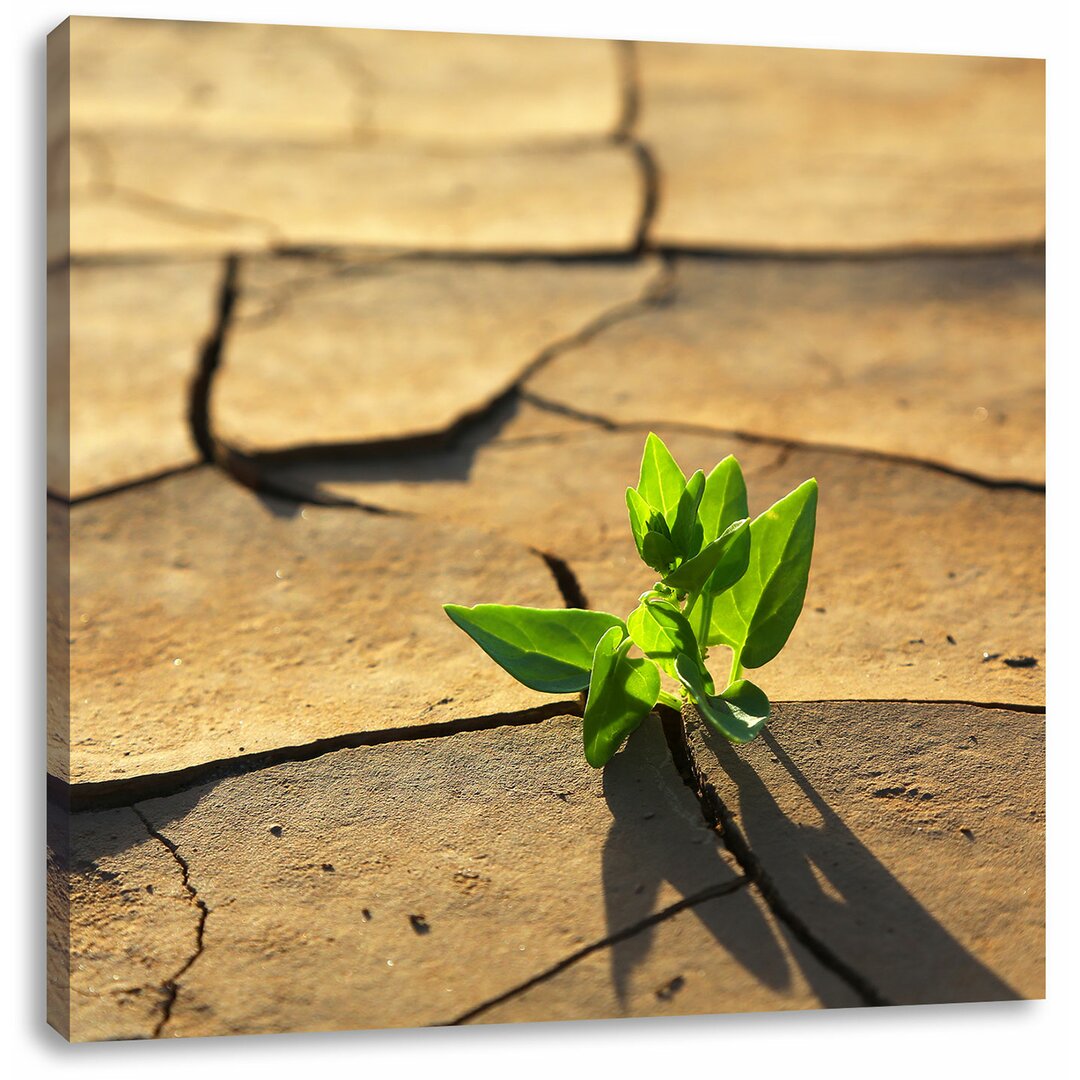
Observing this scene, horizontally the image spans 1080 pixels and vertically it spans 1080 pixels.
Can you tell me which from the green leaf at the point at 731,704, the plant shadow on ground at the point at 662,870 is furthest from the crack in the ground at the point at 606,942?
the green leaf at the point at 731,704

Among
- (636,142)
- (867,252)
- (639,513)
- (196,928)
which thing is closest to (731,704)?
(639,513)

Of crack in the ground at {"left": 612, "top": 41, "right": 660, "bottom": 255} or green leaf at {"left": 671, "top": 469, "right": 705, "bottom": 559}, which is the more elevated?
crack in the ground at {"left": 612, "top": 41, "right": 660, "bottom": 255}

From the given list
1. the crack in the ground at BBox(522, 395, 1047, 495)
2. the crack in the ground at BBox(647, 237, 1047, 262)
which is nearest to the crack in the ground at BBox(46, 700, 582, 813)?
the crack in the ground at BBox(522, 395, 1047, 495)

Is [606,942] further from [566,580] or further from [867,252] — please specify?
[867,252]

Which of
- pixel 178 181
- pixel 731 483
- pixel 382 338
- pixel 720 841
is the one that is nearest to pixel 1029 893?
pixel 720 841

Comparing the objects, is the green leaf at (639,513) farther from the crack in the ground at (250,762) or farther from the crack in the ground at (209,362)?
the crack in the ground at (209,362)

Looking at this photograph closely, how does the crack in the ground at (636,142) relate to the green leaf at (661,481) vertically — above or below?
above

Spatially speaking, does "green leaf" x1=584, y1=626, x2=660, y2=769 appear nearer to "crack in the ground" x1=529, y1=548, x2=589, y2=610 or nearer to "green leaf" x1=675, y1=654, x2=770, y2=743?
"green leaf" x1=675, y1=654, x2=770, y2=743

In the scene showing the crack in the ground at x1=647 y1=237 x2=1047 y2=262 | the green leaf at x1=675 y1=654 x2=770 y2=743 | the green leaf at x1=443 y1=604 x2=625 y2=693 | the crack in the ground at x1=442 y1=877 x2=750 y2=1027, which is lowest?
the crack in the ground at x1=442 y1=877 x2=750 y2=1027
